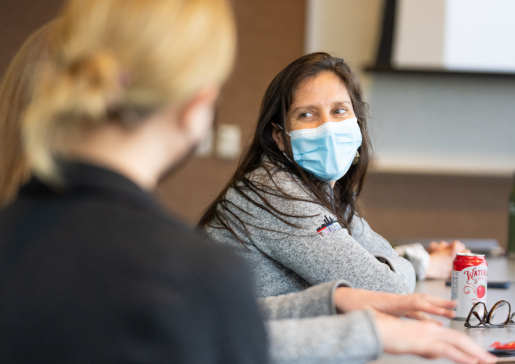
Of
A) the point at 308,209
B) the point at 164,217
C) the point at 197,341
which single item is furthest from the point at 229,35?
the point at 308,209

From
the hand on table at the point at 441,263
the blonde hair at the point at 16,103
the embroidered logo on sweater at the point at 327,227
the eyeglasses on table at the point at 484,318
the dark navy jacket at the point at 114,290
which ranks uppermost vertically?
the blonde hair at the point at 16,103

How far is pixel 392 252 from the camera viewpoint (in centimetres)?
143

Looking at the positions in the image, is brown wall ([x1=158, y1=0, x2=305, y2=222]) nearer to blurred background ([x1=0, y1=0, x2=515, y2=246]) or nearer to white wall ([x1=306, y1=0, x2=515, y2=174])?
blurred background ([x1=0, y1=0, x2=515, y2=246])

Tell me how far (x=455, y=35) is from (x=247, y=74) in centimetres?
104

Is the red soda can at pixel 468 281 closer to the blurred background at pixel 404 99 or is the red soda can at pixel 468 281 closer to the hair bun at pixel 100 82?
the hair bun at pixel 100 82

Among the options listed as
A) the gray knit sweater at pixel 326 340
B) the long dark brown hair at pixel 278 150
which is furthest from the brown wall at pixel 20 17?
the gray knit sweater at pixel 326 340

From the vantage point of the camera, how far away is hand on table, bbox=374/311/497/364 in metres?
0.60

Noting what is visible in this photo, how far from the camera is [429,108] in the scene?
104 inches

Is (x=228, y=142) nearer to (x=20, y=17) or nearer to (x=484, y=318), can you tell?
(x=20, y=17)

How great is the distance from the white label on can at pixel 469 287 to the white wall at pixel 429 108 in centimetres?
169

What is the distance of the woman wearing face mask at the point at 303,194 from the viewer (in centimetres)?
101

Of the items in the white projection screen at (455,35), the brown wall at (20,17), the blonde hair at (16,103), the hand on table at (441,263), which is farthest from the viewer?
the brown wall at (20,17)

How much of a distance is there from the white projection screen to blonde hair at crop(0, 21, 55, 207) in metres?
2.13

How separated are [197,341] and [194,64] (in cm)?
25
